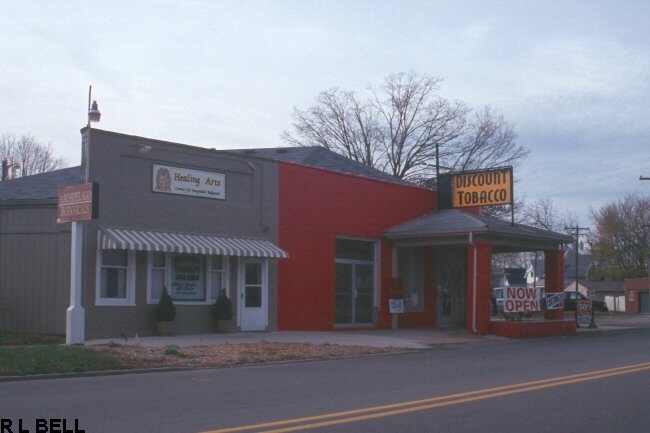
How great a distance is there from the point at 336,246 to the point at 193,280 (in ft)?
20.4

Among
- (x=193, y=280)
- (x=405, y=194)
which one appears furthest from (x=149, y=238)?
(x=405, y=194)

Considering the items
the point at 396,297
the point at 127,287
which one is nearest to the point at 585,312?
the point at 396,297

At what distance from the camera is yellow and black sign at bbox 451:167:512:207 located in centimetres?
3023

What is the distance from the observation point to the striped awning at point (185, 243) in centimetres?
2142

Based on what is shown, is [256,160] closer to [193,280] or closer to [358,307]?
[193,280]

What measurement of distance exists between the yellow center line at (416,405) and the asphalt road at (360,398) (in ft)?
0.05

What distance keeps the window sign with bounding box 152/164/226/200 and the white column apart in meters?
3.28

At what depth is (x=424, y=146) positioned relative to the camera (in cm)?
5431

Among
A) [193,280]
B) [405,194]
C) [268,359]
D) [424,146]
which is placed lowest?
[268,359]

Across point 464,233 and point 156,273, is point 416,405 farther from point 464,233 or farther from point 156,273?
point 464,233

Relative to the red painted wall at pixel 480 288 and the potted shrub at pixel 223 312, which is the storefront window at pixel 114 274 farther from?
the red painted wall at pixel 480 288

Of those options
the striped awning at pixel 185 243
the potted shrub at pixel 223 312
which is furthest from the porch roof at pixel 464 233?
the potted shrub at pixel 223 312

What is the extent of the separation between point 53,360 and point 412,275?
59.0 feet

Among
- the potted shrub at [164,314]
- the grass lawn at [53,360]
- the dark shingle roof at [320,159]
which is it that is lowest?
the grass lawn at [53,360]
